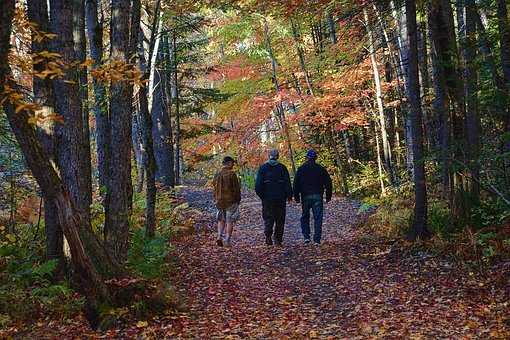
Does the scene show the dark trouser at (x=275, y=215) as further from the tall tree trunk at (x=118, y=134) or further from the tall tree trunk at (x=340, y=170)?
the tall tree trunk at (x=340, y=170)

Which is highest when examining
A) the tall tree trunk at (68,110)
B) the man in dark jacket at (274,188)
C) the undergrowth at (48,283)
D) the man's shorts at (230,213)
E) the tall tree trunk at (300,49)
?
the tall tree trunk at (300,49)

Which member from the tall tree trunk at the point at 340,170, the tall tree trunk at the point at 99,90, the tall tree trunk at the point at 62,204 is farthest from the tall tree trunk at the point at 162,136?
the tall tree trunk at the point at 62,204

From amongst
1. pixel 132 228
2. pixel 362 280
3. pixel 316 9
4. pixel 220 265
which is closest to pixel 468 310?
pixel 362 280

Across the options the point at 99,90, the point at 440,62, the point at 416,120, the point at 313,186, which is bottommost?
the point at 313,186

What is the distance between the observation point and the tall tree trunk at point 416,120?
29.9ft

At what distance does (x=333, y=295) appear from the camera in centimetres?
753

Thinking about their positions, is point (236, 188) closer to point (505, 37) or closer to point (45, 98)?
point (45, 98)

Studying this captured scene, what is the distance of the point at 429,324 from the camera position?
5.95 meters

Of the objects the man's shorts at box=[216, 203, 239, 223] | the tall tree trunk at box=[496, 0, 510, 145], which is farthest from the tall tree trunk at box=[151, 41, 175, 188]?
the tall tree trunk at box=[496, 0, 510, 145]

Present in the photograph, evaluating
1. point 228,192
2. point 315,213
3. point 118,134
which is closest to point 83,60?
point 118,134

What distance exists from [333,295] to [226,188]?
179 inches

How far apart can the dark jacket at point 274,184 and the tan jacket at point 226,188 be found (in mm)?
501

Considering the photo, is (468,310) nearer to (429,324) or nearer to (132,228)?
(429,324)

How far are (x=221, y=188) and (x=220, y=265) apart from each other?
2188 millimetres
